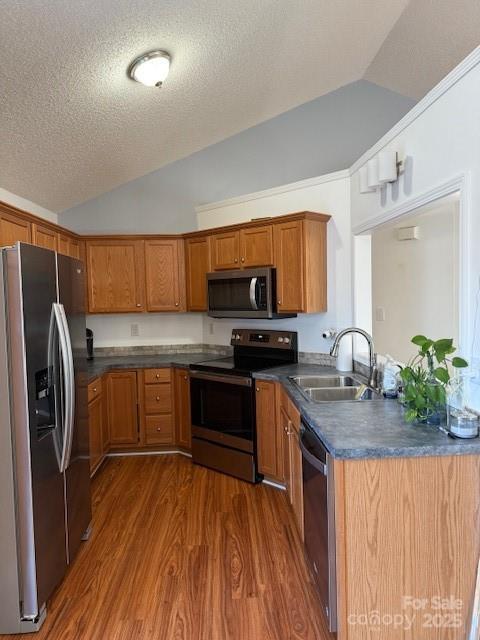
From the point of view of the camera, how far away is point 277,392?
300 centimetres

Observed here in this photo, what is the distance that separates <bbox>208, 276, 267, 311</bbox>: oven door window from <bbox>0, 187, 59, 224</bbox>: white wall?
1.69m

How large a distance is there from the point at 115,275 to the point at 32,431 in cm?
244

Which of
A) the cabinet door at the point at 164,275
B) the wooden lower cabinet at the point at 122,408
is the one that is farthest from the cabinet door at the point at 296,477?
the cabinet door at the point at 164,275

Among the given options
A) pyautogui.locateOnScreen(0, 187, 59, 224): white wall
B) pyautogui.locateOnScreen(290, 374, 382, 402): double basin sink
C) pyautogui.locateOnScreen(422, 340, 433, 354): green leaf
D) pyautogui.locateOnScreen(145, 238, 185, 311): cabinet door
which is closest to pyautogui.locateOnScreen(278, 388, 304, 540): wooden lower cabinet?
pyautogui.locateOnScreen(290, 374, 382, 402): double basin sink

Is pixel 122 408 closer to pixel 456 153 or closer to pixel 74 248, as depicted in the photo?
pixel 74 248

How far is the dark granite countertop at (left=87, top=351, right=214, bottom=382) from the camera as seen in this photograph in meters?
3.68

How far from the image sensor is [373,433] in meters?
1.69

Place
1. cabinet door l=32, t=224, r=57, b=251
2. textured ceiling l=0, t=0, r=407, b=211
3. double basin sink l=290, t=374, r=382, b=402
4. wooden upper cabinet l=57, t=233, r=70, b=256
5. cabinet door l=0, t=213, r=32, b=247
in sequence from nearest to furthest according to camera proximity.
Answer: textured ceiling l=0, t=0, r=407, b=211
double basin sink l=290, t=374, r=382, b=402
cabinet door l=0, t=213, r=32, b=247
cabinet door l=32, t=224, r=57, b=251
wooden upper cabinet l=57, t=233, r=70, b=256

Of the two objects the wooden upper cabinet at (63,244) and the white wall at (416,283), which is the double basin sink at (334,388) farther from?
the wooden upper cabinet at (63,244)

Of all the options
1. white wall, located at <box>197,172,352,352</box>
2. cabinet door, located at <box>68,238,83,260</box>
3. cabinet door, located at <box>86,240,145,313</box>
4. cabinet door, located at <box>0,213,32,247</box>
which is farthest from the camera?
cabinet door, located at <box>86,240,145,313</box>

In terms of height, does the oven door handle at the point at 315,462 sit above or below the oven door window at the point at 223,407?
above

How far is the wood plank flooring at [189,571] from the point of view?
1848 millimetres

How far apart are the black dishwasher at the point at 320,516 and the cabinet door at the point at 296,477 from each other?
168mm

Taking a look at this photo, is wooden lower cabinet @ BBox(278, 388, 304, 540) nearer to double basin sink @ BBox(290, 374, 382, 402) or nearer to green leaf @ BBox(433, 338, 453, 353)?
double basin sink @ BBox(290, 374, 382, 402)
